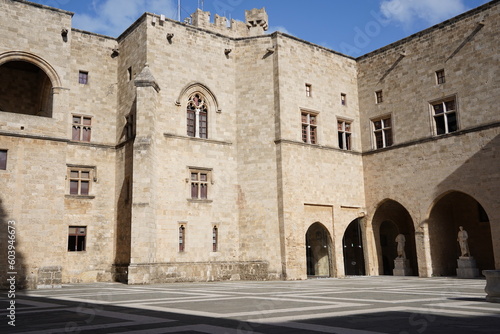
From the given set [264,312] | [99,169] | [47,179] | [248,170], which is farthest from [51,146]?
[264,312]

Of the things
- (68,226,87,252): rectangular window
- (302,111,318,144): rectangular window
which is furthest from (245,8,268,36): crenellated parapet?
(68,226,87,252): rectangular window

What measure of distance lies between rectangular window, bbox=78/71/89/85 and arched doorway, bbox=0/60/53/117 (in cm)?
146

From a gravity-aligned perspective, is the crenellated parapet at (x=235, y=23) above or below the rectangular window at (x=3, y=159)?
above

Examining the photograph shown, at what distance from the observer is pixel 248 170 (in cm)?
2309

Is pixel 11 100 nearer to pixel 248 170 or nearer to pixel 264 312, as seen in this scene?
pixel 248 170

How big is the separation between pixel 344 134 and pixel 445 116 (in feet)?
17.3

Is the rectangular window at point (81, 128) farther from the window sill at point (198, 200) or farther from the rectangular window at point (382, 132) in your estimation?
the rectangular window at point (382, 132)

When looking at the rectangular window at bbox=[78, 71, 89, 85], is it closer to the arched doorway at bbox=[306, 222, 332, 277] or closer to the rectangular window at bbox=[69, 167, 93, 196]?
the rectangular window at bbox=[69, 167, 93, 196]

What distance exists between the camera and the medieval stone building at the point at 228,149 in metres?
20.0

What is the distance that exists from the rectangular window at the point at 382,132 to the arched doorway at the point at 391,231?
3.12 metres

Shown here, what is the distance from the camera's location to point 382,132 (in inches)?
1010

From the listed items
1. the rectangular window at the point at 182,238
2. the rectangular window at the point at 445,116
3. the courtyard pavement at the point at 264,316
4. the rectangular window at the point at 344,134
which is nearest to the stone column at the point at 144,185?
the rectangular window at the point at 182,238

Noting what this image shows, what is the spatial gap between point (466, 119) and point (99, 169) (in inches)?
685

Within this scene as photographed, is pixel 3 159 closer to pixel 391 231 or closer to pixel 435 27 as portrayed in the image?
pixel 435 27
